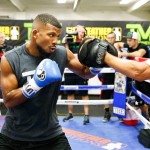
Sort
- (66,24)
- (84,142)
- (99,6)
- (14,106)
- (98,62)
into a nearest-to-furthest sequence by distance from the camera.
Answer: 1. (98,62)
2. (14,106)
3. (84,142)
4. (66,24)
5. (99,6)

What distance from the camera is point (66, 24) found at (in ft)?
22.1

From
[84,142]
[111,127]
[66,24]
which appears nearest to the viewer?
[84,142]

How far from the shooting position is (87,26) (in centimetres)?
680

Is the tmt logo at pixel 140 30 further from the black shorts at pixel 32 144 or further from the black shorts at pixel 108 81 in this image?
the black shorts at pixel 32 144

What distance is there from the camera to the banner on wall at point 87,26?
6.61 metres

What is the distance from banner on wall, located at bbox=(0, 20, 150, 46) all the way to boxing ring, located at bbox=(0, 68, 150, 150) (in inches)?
104

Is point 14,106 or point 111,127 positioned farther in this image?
point 111,127

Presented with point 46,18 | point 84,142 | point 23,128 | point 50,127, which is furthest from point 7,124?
point 84,142

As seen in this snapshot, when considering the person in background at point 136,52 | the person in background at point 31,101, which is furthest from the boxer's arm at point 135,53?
the person in background at point 31,101

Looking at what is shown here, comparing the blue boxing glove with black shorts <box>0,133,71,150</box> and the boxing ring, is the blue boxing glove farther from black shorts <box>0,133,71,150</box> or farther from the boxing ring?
the boxing ring

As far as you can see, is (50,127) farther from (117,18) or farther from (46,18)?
(117,18)

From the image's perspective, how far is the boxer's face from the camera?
1.65 metres

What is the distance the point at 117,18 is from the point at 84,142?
723 cm

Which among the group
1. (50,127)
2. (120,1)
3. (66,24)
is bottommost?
(50,127)
